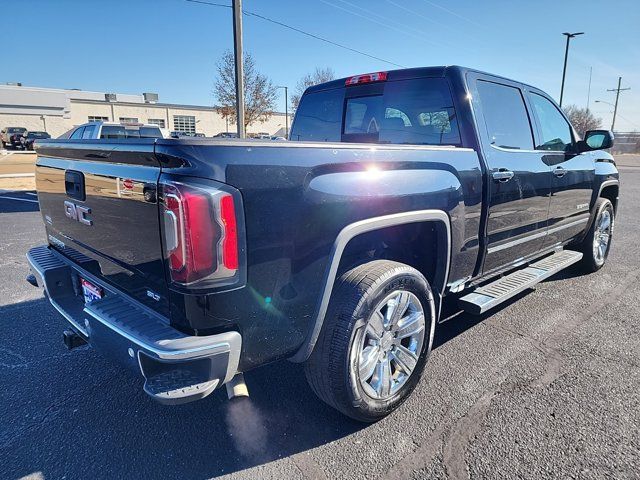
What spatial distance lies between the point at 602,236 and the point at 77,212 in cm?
587

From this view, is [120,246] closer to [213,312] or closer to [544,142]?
[213,312]

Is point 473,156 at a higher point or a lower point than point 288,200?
higher

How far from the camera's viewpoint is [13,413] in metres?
2.56

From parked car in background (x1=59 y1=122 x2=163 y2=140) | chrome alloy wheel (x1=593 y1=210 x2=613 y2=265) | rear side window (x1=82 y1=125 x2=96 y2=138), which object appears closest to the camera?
chrome alloy wheel (x1=593 y1=210 x2=613 y2=265)

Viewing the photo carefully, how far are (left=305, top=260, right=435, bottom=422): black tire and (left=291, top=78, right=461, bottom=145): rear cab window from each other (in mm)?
1361

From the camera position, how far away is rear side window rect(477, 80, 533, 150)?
334cm

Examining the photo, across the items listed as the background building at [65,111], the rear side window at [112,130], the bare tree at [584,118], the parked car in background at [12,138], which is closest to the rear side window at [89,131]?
the rear side window at [112,130]

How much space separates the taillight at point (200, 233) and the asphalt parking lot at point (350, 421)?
3.53 feet

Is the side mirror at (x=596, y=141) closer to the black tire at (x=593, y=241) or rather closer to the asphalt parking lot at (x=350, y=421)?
the black tire at (x=593, y=241)

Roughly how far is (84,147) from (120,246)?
25.0 inches

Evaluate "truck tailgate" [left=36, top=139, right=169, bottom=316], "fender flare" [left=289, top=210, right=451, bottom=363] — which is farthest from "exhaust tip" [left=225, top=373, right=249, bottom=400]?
"truck tailgate" [left=36, top=139, right=169, bottom=316]

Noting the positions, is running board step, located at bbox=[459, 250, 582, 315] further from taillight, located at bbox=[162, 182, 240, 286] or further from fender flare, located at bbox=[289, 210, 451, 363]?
taillight, located at bbox=[162, 182, 240, 286]

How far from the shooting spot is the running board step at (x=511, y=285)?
3.11m

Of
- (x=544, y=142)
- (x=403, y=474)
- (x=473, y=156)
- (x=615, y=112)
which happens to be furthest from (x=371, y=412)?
(x=615, y=112)
